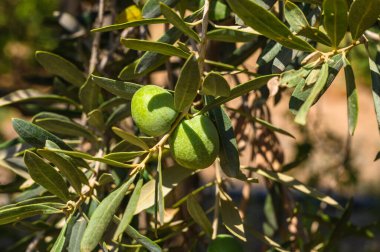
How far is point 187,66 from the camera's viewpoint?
0.63 m

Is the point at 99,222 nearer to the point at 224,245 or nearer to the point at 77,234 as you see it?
the point at 77,234

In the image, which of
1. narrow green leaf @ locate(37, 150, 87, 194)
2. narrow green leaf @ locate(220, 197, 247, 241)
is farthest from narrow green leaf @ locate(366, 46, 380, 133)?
narrow green leaf @ locate(37, 150, 87, 194)

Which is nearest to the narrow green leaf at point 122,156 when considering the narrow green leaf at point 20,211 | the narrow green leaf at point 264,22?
the narrow green leaf at point 20,211

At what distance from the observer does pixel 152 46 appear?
2.24 feet

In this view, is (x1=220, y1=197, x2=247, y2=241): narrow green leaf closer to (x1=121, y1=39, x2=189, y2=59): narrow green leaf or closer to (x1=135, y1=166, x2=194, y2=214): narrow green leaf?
(x1=135, y1=166, x2=194, y2=214): narrow green leaf

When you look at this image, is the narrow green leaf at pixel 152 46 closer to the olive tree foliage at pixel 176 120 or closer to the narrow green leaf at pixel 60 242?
the olive tree foliage at pixel 176 120

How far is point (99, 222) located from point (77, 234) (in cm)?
7

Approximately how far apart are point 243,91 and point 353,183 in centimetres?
133

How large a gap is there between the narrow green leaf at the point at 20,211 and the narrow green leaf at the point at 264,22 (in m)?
0.33

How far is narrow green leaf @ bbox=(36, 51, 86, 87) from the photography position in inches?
34.7

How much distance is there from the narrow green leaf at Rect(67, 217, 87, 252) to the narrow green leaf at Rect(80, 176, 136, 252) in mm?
59

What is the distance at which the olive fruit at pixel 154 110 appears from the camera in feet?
2.20

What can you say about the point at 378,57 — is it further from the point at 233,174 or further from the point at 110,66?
the point at 110,66

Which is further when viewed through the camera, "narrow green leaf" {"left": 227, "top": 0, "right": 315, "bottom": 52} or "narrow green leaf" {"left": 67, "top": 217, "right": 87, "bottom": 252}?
"narrow green leaf" {"left": 67, "top": 217, "right": 87, "bottom": 252}
